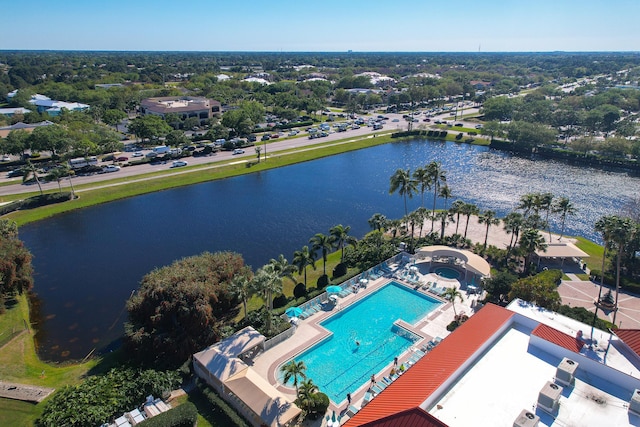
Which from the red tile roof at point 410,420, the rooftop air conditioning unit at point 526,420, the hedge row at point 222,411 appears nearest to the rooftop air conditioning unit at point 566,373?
the rooftop air conditioning unit at point 526,420

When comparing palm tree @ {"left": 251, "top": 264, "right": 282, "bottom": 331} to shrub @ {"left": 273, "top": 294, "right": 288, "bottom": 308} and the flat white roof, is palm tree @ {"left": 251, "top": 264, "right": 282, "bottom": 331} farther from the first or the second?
the flat white roof

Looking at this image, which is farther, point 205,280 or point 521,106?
point 521,106

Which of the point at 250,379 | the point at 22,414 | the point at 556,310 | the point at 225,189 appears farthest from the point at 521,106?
the point at 22,414

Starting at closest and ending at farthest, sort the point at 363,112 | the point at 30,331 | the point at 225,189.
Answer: the point at 30,331
the point at 225,189
the point at 363,112

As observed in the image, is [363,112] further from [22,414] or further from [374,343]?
[22,414]

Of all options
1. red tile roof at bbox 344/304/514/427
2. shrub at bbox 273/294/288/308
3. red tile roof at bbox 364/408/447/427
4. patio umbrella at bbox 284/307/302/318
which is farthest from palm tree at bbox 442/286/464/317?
red tile roof at bbox 364/408/447/427
